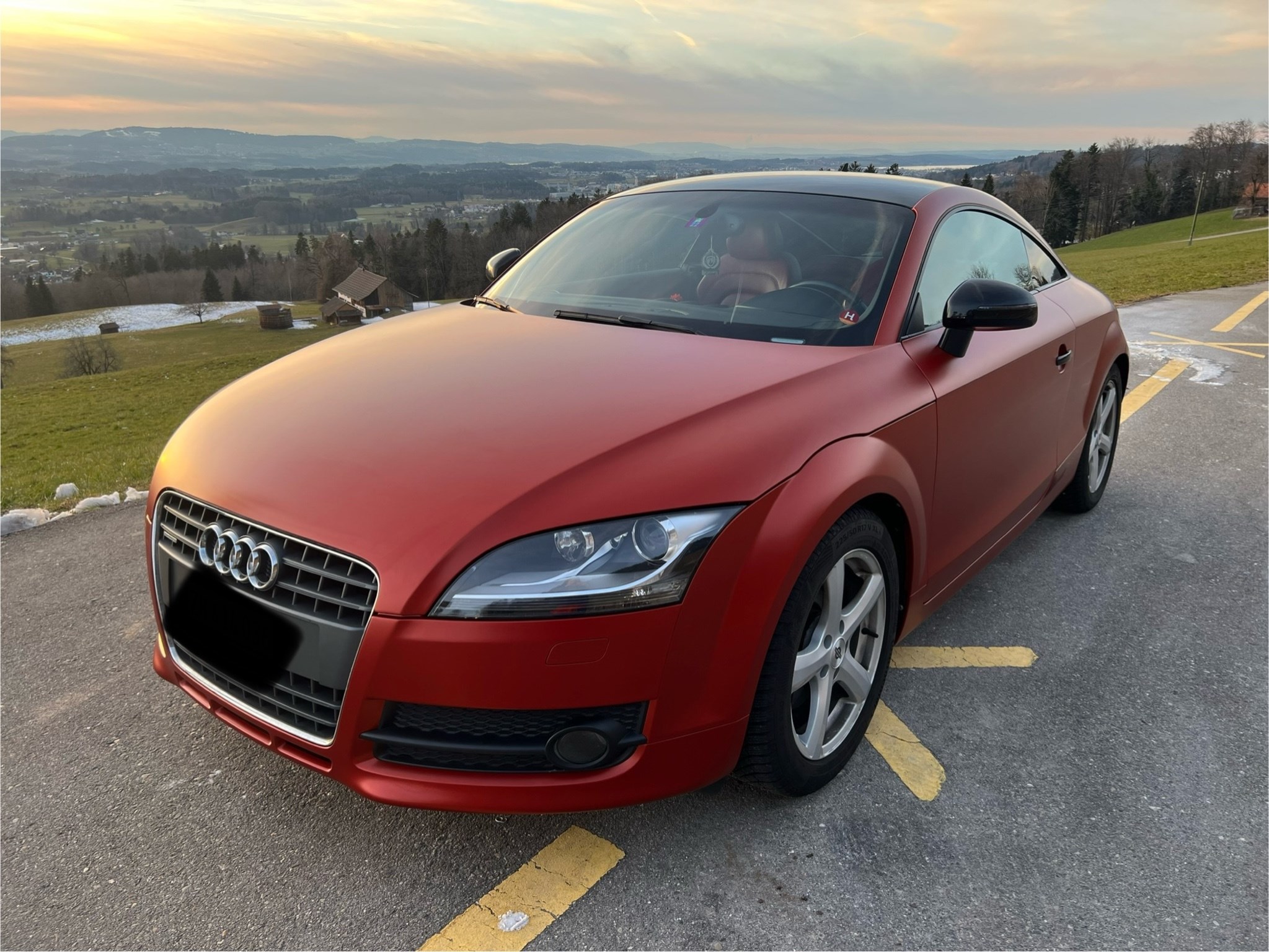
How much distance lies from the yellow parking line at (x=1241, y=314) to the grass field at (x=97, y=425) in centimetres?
1066

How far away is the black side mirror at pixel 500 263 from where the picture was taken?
3.91 meters

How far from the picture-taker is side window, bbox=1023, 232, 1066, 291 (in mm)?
3684

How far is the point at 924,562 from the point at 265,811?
6.57ft

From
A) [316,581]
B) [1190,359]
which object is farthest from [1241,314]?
[316,581]

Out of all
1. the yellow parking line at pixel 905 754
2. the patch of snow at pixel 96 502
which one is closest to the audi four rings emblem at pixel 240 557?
the yellow parking line at pixel 905 754

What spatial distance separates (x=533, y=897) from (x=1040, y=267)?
338 cm

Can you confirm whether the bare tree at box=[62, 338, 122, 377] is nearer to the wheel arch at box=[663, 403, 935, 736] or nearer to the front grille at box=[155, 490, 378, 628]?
the front grille at box=[155, 490, 378, 628]

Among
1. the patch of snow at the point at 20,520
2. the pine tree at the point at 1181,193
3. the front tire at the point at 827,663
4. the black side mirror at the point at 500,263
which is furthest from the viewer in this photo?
the pine tree at the point at 1181,193

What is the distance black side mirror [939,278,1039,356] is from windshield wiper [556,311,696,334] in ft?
2.65

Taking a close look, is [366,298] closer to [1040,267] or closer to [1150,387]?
[1150,387]

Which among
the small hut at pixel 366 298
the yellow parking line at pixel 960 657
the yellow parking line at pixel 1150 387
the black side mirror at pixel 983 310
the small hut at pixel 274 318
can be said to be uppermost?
the black side mirror at pixel 983 310

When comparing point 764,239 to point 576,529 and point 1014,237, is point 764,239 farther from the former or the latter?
point 576,529

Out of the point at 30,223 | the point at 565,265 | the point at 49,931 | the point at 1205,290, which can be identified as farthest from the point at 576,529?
the point at 30,223

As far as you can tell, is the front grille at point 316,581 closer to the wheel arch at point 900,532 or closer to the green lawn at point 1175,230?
the wheel arch at point 900,532
